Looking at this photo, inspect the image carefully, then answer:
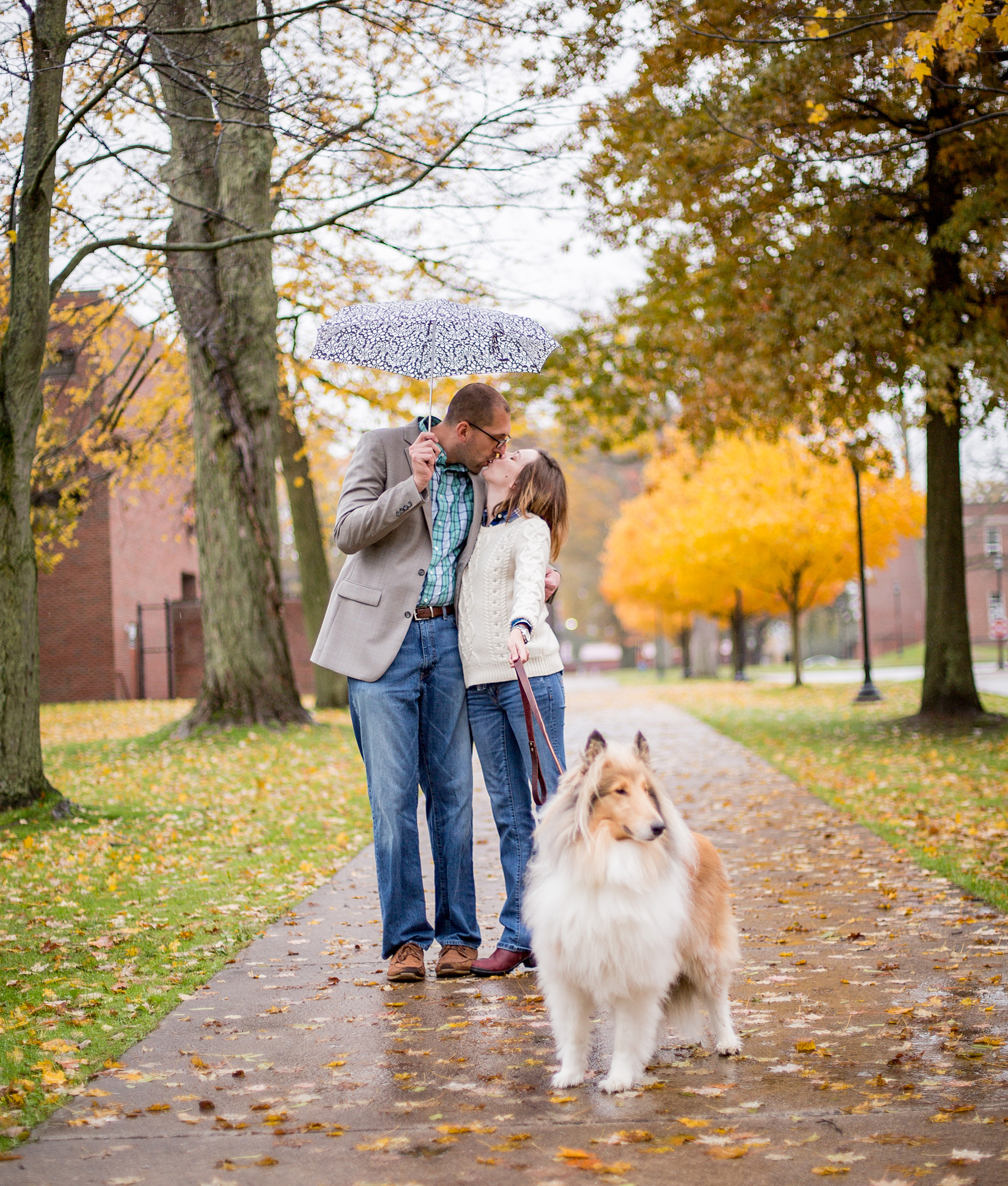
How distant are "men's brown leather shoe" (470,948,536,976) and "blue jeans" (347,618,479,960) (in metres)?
0.12

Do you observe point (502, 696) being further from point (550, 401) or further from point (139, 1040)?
point (550, 401)

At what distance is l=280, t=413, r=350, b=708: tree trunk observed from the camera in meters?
21.0

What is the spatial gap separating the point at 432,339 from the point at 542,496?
0.90 meters

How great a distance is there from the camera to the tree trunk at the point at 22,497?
29.0 ft

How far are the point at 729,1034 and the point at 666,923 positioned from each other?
71 centimetres

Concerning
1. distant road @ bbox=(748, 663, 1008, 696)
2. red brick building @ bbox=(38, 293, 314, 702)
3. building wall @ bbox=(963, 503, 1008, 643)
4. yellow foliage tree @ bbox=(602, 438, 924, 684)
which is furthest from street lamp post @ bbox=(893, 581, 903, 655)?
red brick building @ bbox=(38, 293, 314, 702)

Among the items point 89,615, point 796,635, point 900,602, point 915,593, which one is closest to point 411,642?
point 89,615

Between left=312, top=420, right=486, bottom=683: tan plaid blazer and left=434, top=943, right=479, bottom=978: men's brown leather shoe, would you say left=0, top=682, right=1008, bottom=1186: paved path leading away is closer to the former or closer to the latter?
left=434, top=943, right=479, bottom=978: men's brown leather shoe

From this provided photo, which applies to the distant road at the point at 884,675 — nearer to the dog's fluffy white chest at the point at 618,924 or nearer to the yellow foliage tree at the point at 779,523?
the yellow foliage tree at the point at 779,523

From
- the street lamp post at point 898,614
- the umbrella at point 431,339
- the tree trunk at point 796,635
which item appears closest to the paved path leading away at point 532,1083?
the umbrella at point 431,339

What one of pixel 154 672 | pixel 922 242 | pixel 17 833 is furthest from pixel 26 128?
pixel 154 672

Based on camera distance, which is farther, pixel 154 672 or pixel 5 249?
pixel 154 672

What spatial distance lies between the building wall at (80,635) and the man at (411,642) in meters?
27.2

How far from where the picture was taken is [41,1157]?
10.8ft
